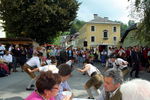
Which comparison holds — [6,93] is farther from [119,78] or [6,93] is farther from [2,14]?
[2,14]

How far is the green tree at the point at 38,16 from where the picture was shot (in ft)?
112

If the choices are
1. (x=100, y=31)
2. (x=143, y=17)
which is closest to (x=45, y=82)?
(x=143, y=17)

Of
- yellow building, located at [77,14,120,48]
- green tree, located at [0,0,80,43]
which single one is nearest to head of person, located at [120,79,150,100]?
green tree, located at [0,0,80,43]

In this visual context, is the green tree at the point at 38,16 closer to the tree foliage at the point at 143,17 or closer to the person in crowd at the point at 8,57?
the person in crowd at the point at 8,57

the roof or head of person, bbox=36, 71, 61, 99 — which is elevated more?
the roof

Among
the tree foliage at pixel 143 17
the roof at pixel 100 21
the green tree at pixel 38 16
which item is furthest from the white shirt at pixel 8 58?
the roof at pixel 100 21

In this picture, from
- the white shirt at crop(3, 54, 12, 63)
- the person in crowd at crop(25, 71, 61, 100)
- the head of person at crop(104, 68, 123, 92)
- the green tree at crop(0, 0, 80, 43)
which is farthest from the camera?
the green tree at crop(0, 0, 80, 43)

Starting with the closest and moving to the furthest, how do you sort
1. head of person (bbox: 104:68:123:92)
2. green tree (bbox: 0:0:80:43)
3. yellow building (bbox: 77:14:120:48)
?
1. head of person (bbox: 104:68:123:92)
2. green tree (bbox: 0:0:80:43)
3. yellow building (bbox: 77:14:120:48)

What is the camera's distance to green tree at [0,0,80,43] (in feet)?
112

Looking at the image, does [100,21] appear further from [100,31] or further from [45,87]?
[45,87]

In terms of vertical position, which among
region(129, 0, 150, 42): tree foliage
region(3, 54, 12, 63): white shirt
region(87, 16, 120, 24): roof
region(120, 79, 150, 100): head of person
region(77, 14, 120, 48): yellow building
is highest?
region(87, 16, 120, 24): roof

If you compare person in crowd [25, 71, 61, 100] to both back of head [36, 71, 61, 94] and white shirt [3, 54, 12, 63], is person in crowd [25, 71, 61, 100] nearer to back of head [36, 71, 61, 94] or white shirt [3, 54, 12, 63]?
back of head [36, 71, 61, 94]

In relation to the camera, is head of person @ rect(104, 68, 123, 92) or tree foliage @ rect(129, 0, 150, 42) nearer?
head of person @ rect(104, 68, 123, 92)

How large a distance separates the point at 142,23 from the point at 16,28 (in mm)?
20416
